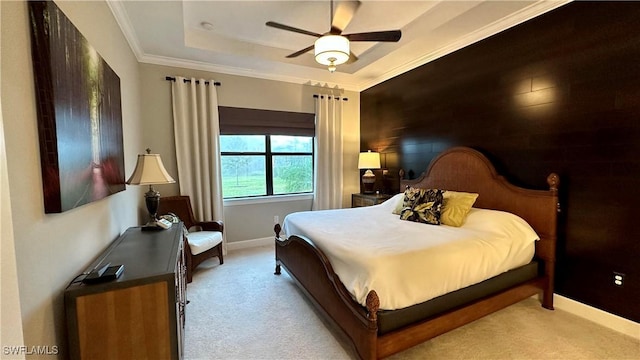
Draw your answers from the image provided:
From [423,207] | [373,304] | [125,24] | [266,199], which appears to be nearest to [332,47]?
[423,207]

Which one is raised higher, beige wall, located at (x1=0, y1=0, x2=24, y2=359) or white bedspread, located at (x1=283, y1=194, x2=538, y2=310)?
beige wall, located at (x1=0, y1=0, x2=24, y2=359)

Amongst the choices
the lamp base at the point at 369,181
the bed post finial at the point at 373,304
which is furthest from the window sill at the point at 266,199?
the bed post finial at the point at 373,304

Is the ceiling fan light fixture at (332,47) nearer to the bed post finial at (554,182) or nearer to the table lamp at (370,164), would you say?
the bed post finial at (554,182)

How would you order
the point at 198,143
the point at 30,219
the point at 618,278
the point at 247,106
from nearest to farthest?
the point at 30,219
the point at 618,278
the point at 198,143
the point at 247,106

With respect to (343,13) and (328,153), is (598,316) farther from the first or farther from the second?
(328,153)

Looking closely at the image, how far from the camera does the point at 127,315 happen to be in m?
1.28

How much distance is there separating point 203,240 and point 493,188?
3325 millimetres

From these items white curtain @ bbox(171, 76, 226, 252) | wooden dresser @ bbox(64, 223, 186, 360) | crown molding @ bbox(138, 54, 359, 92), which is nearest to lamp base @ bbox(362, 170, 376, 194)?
crown molding @ bbox(138, 54, 359, 92)

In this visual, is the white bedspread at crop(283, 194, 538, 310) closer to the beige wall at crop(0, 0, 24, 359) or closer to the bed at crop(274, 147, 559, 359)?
the bed at crop(274, 147, 559, 359)

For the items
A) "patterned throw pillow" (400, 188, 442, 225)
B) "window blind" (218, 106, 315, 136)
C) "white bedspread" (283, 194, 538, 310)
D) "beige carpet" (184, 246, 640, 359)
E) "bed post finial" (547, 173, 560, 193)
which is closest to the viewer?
"white bedspread" (283, 194, 538, 310)

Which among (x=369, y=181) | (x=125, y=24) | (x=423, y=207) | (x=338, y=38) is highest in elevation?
(x=125, y=24)

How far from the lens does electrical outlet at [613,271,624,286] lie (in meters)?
2.10

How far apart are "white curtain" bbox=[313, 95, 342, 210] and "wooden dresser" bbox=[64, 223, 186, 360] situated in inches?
129

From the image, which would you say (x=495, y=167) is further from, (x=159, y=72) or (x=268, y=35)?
(x=159, y=72)
